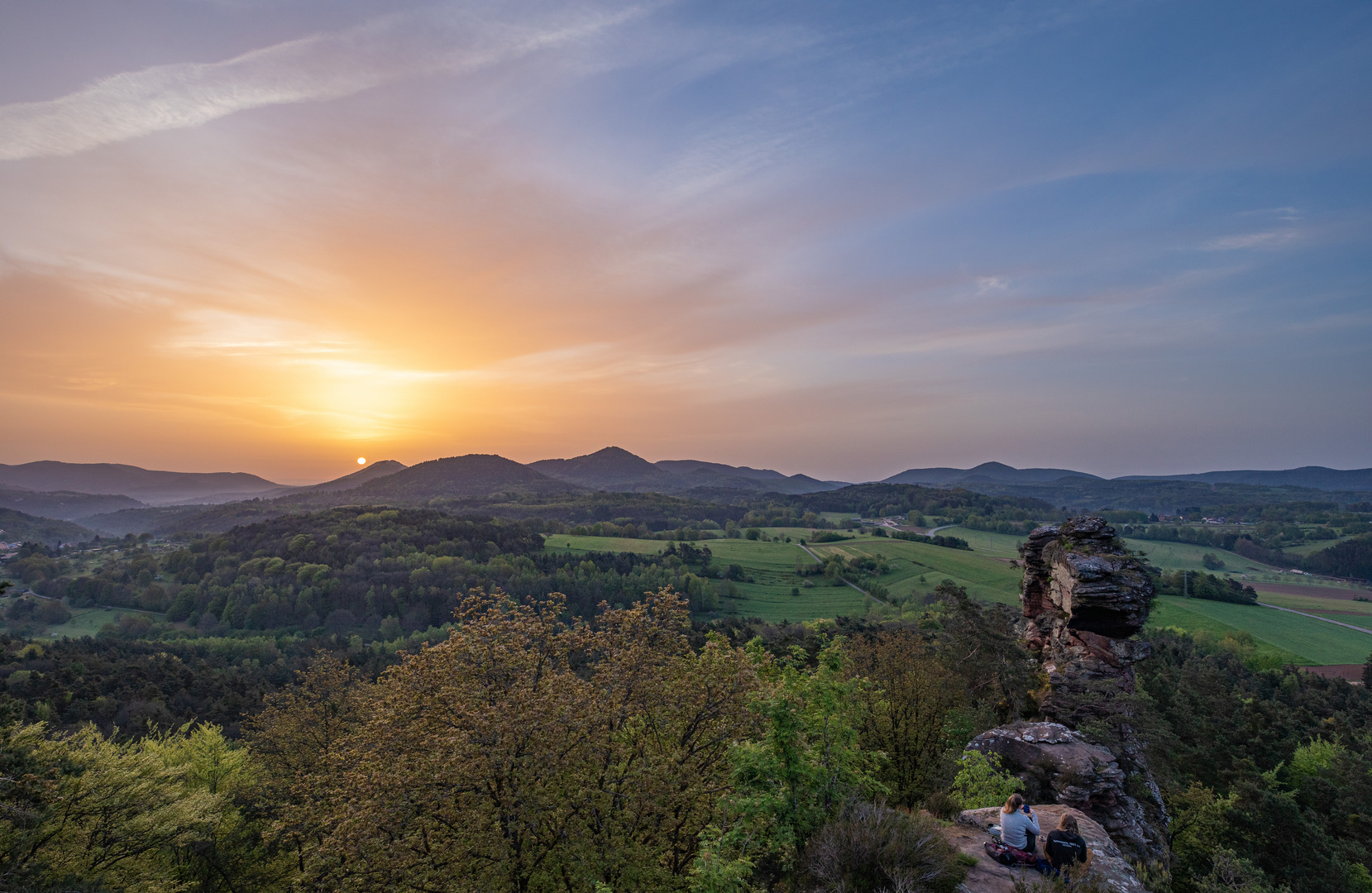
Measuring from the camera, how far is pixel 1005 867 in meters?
11.6

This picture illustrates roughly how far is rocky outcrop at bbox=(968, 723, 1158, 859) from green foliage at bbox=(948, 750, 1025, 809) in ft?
3.32

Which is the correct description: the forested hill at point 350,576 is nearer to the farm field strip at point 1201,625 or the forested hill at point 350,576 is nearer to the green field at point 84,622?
the green field at point 84,622

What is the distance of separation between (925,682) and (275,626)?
148888 millimetres

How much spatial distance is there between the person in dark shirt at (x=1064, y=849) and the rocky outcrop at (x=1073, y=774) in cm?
578

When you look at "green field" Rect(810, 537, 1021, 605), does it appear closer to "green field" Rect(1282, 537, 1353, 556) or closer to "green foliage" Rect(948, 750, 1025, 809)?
"green foliage" Rect(948, 750, 1025, 809)

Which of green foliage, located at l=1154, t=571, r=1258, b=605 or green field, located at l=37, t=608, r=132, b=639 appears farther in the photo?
green field, located at l=37, t=608, r=132, b=639

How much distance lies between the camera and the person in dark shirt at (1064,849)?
38.6 ft

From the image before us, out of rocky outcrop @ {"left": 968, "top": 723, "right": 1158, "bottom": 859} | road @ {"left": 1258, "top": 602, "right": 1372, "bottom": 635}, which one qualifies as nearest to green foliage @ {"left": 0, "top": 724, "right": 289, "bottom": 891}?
rocky outcrop @ {"left": 968, "top": 723, "right": 1158, "bottom": 859}

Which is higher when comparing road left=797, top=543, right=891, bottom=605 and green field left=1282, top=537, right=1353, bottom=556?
green field left=1282, top=537, right=1353, bottom=556

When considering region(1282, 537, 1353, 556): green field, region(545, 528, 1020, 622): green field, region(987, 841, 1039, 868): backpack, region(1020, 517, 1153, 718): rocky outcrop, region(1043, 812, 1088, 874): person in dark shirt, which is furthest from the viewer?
region(1282, 537, 1353, 556): green field

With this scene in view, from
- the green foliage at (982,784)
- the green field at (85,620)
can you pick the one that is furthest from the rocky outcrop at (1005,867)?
the green field at (85,620)

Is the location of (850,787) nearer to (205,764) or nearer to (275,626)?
(205,764)

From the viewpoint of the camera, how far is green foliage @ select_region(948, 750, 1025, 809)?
53.9 ft

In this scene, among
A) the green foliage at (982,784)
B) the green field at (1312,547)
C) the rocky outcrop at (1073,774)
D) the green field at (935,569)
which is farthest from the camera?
the green field at (1312,547)
